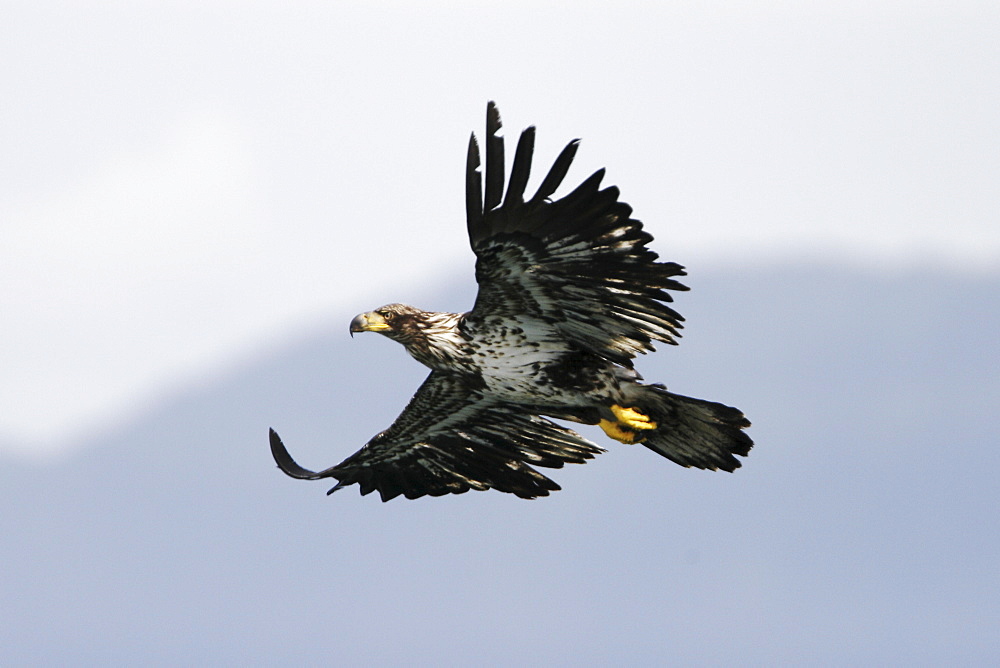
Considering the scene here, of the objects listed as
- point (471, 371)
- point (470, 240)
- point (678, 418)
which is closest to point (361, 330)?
point (471, 371)

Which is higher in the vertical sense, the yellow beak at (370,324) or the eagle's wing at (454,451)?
the yellow beak at (370,324)

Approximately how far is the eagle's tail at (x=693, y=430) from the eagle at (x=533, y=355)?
1cm

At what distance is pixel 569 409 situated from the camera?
1138 cm

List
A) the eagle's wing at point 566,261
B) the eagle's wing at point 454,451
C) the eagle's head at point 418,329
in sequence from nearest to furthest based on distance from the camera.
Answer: the eagle's wing at point 566,261, the eagle's head at point 418,329, the eagle's wing at point 454,451

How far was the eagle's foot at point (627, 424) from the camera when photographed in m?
11.0

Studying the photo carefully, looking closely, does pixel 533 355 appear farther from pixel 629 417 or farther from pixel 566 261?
pixel 566 261

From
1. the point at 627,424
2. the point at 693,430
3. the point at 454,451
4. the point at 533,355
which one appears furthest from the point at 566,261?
the point at 454,451

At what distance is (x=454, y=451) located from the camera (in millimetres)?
12430

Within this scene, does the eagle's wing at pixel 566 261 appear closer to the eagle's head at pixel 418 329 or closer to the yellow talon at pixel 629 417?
the eagle's head at pixel 418 329

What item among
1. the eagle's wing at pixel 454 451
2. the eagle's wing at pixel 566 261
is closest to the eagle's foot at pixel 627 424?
the eagle's wing at pixel 566 261

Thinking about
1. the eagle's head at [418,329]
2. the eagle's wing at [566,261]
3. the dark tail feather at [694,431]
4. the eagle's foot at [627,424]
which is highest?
the eagle's head at [418,329]

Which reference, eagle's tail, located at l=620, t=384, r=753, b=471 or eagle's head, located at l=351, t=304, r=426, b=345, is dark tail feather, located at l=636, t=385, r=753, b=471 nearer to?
eagle's tail, located at l=620, t=384, r=753, b=471

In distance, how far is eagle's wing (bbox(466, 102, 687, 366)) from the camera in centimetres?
949

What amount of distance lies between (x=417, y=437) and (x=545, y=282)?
2.73m
